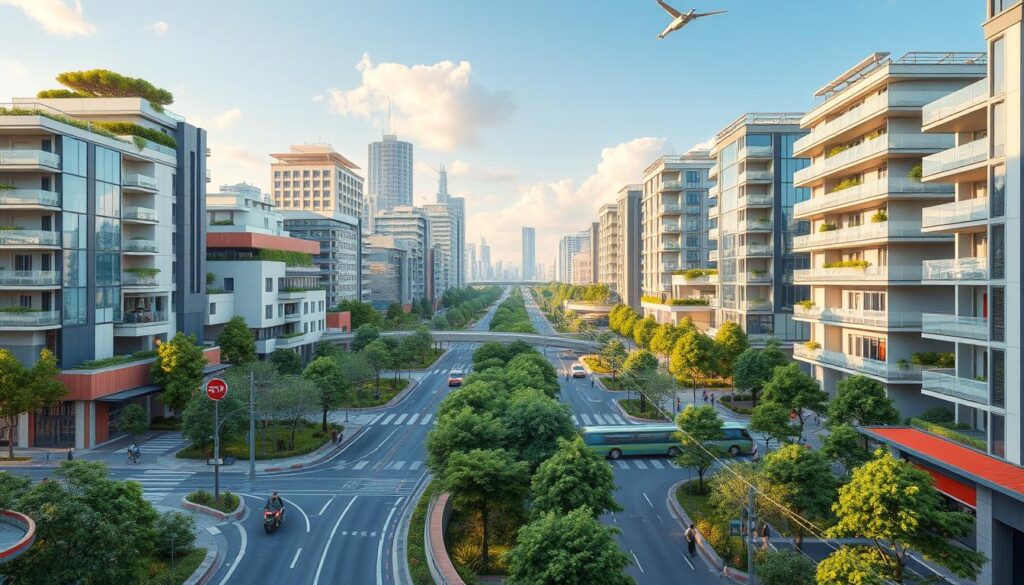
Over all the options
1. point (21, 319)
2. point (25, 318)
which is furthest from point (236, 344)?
point (21, 319)

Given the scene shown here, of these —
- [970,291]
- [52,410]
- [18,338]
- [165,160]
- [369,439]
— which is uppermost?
[165,160]

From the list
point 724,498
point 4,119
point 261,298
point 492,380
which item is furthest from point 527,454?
point 261,298

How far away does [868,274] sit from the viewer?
4559 centimetres

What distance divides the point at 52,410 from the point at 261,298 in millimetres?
28467

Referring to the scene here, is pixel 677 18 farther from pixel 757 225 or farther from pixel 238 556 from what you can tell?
pixel 757 225

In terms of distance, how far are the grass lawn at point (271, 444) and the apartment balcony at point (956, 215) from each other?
44115 mm

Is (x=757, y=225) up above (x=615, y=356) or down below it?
above

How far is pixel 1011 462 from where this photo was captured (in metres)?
26.5

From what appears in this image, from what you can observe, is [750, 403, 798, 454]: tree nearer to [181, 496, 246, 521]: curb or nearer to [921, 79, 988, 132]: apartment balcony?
[921, 79, 988, 132]: apartment balcony

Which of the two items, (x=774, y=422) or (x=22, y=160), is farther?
(x=22, y=160)

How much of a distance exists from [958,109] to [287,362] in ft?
213

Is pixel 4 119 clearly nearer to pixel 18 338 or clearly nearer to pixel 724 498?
pixel 18 338

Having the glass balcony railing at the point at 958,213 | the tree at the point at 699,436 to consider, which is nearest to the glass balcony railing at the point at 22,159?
the tree at the point at 699,436

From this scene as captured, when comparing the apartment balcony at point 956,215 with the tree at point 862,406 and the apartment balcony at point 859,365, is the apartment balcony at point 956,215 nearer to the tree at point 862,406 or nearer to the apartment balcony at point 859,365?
the tree at point 862,406
